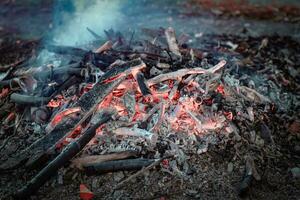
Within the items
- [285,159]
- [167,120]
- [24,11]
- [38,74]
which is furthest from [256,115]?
[24,11]

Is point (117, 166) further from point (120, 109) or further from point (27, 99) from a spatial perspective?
point (27, 99)

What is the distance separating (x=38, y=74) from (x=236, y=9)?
6.28 m

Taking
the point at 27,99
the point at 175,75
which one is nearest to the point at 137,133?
the point at 175,75

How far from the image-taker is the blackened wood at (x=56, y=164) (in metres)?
3.93

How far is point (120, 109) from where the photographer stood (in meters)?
4.69

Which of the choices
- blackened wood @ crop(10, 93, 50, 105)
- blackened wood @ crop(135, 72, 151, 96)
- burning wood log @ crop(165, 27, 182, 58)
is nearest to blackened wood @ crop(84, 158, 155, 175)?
blackened wood @ crop(135, 72, 151, 96)

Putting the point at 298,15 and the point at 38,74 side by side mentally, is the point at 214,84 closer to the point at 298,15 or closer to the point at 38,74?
the point at 38,74

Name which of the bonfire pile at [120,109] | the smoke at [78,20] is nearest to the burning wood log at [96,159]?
the bonfire pile at [120,109]

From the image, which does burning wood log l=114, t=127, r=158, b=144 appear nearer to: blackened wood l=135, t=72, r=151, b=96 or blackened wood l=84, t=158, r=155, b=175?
blackened wood l=84, t=158, r=155, b=175

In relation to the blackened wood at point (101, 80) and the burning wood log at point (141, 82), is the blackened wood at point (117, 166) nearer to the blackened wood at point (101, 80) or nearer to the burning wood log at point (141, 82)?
the blackened wood at point (101, 80)

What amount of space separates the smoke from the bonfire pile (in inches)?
63.2

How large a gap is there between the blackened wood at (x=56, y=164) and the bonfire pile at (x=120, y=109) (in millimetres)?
11

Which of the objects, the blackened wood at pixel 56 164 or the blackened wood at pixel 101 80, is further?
the blackened wood at pixel 101 80

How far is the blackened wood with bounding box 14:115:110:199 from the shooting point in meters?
3.93
